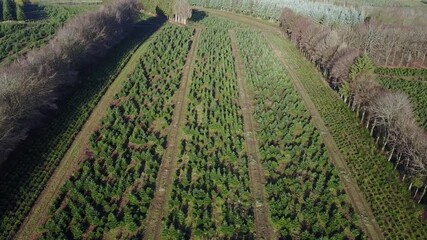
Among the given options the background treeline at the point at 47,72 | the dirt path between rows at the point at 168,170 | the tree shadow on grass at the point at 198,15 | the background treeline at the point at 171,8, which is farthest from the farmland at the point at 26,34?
the tree shadow on grass at the point at 198,15

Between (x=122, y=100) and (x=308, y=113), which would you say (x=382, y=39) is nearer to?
(x=308, y=113)

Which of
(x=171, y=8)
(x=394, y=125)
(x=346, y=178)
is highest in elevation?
(x=171, y=8)

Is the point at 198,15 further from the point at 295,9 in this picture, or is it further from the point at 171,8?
the point at 295,9

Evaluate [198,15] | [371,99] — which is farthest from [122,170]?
[198,15]

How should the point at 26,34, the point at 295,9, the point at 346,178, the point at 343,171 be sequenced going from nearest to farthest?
the point at 346,178
the point at 343,171
the point at 26,34
the point at 295,9

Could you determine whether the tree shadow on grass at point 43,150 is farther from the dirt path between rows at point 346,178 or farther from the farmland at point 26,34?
the dirt path between rows at point 346,178

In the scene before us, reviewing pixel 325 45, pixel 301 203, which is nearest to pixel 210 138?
pixel 301 203
